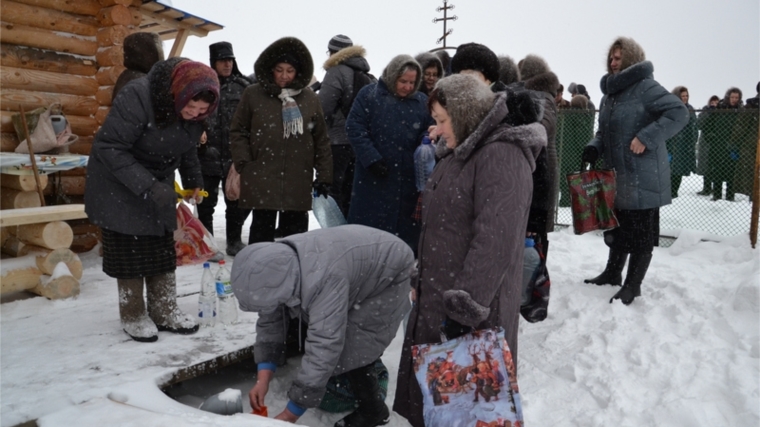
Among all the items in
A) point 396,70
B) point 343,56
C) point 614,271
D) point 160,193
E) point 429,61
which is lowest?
point 614,271

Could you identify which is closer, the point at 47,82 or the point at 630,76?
the point at 630,76

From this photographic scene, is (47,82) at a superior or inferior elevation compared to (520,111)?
superior

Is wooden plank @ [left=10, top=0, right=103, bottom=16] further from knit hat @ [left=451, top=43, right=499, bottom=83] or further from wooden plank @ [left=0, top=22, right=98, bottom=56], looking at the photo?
knit hat @ [left=451, top=43, right=499, bottom=83]

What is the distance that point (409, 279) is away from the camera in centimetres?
283

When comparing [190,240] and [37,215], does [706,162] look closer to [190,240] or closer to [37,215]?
[190,240]

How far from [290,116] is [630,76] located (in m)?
2.65

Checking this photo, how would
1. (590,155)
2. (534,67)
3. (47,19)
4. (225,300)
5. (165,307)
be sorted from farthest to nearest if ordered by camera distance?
(47,19), (590,155), (534,67), (225,300), (165,307)

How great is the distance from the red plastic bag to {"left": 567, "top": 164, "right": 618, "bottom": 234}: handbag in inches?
132

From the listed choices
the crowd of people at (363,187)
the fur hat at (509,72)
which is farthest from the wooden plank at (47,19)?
the fur hat at (509,72)

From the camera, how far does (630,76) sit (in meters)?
4.16

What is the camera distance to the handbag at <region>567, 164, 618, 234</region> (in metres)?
4.23

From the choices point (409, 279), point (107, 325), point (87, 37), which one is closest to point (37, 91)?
point (87, 37)

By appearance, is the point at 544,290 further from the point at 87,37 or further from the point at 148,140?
the point at 87,37

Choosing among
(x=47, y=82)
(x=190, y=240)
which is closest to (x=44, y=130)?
(x=47, y=82)
